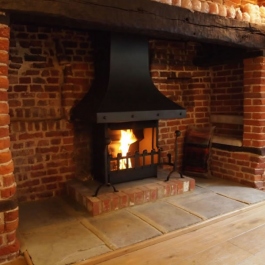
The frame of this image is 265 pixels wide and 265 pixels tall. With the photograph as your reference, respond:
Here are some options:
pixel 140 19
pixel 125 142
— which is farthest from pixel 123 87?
pixel 140 19

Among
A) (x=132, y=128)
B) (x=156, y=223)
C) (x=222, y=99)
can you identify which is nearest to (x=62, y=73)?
(x=132, y=128)

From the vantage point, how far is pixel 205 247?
6.82 feet

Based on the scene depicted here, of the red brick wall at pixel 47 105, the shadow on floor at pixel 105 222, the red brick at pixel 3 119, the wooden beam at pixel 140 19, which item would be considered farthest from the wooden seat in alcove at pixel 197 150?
the red brick at pixel 3 119

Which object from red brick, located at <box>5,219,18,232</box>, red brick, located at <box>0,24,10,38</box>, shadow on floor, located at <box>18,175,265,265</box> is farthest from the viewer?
shadow on floor, located at <box>18,175,265,265</box>

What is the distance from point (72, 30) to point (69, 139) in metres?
1.12

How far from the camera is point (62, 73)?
9.77 ft

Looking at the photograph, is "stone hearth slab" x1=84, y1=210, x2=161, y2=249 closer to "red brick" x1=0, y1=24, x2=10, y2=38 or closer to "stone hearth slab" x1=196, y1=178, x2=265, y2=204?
"stone hearth slab" x1=196, y1=178, x2=265, y2=204

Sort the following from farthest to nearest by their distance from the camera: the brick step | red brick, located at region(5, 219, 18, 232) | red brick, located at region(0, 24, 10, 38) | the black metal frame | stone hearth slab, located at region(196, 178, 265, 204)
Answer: stone hearth slab, located at region(196, 178, 265, 204) → the black metal frame → the brick step → red brick, located at region(5, 219, 18, 232) → red brick, located at region(0, 24, 10, 38)

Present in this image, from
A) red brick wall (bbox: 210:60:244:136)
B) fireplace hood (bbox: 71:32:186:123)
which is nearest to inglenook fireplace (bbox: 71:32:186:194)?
fireplace hood (bbox: 71:32:186:123)

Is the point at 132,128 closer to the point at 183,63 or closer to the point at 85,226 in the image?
the point at 85,226

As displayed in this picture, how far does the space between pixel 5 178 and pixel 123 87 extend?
1.36m

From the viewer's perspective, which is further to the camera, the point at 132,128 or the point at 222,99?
the point at 222,99

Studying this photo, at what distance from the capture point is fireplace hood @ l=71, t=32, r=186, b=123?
8.57 feet

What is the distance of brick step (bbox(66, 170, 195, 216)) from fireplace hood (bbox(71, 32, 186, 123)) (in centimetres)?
69
